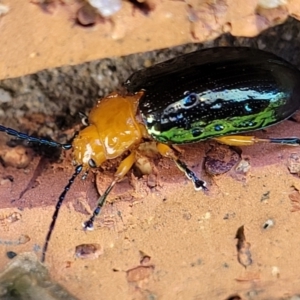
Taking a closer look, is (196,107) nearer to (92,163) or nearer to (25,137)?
(92,163)

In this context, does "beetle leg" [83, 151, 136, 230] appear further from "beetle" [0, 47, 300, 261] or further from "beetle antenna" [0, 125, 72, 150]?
"beetle antenna" [0, 125, 72, 150]

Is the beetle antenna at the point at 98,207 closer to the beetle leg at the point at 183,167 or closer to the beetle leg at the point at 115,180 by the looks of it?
the beetle leg at the point at 115,180

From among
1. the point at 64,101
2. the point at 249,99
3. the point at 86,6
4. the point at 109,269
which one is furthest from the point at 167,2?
the point at 109,269

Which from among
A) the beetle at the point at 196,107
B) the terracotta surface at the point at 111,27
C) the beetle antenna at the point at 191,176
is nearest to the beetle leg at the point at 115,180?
the beetle at the point at 196,107

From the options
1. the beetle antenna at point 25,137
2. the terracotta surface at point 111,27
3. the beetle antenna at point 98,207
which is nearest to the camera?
the terracotta surface at point 111,27

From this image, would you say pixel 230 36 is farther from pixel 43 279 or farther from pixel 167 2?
pixel 43 279

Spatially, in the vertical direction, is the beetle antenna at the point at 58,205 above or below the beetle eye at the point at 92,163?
below

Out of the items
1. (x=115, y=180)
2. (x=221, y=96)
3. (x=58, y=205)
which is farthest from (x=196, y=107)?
(x=58, y=205)

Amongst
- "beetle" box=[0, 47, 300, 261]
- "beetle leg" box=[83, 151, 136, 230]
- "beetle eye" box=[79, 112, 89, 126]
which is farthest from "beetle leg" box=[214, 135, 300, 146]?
"beetle eye" box=[79, 112, 89, 126]
